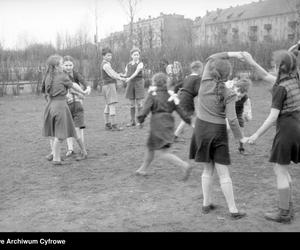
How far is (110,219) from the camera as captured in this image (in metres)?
4.23

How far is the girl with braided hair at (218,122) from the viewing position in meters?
4.09

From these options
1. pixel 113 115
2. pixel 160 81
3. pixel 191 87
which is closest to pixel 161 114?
pixel 160 81

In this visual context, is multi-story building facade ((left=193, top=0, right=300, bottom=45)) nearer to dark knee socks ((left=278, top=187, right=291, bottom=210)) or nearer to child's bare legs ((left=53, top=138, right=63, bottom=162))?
child's bare legs ((left=53, top=138, right=63, bottom=162))

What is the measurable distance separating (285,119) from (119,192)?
227 centimetres

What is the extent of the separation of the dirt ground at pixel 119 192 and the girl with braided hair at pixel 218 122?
17.9 inches

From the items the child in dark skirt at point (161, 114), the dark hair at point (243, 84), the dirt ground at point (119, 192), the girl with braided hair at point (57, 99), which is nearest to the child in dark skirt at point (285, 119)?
the dirt ground at point (119, 192)

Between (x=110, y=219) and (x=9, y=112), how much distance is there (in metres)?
10.2

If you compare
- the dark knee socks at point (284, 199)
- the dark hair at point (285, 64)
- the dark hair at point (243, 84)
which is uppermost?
the dark hair at point (285, 64)

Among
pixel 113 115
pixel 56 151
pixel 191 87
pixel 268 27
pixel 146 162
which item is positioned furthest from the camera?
pixel 268 27

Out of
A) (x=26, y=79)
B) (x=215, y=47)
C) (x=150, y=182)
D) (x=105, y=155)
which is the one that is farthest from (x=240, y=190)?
(x=215, y=47)

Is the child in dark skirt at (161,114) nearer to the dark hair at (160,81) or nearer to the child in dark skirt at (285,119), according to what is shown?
the dark hair at (160,81)

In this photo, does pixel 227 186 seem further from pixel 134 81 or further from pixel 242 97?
pixel 134 81

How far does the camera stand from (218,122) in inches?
163
